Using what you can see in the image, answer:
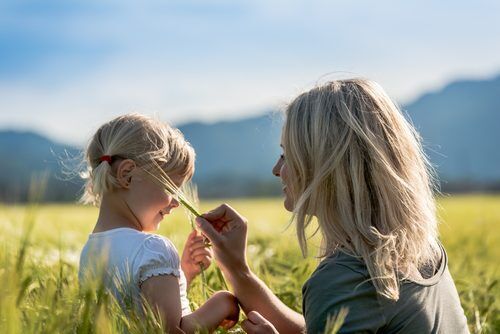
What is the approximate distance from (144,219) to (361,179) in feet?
3.05

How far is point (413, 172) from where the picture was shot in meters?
2.45

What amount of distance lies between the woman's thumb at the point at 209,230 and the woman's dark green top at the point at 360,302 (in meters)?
0.48

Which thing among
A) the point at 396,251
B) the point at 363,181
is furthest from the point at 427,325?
the point at 363,181

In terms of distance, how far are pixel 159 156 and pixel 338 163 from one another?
2.71 feet

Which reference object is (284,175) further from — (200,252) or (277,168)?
(200,252)

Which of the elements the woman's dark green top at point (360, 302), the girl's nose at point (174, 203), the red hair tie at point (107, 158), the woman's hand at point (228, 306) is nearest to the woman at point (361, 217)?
the woman's dark green top at point (360, 302)

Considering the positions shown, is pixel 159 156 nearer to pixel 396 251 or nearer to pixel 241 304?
pixel 241 304

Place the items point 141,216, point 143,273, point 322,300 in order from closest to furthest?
point 322,300, point 143,273, point 141,216

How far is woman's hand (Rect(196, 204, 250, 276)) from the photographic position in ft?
8.47

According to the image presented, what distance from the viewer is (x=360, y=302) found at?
2117 millimetres

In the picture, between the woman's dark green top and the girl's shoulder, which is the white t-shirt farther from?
the woman's dark green top

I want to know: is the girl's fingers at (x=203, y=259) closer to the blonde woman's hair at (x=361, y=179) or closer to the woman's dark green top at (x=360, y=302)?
the blonde woman's hair at (x=361, y=179)

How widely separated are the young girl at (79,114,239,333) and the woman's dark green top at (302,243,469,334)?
538mm

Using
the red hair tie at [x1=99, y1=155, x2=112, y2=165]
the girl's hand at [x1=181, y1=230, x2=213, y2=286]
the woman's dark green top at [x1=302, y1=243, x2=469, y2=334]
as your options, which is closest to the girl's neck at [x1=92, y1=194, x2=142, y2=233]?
the red hair tie at [x1=99, y1=155, x2=112, y2=165]
